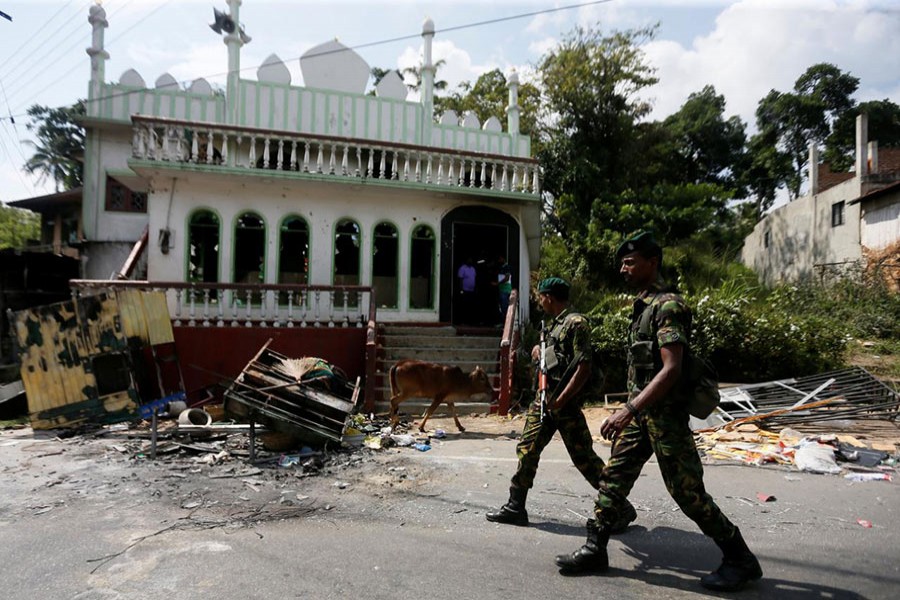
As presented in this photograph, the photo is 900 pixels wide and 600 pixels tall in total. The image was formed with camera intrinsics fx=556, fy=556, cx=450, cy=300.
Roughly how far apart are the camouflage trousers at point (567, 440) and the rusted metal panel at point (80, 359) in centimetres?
658

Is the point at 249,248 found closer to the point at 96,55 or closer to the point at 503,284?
the point at 503,284

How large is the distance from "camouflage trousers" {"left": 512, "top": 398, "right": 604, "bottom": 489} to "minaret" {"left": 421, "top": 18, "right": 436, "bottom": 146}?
11320mm

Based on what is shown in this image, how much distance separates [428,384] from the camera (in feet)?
25.2

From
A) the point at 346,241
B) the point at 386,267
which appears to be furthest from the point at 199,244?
the point at 386,267

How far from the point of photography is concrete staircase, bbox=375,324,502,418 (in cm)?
954

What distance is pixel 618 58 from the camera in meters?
22.2

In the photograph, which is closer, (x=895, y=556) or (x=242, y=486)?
(x=895, y=556)

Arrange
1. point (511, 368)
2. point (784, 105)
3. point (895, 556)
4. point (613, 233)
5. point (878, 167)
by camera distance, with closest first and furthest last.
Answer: point (895, 556) → point (511, 368) → point (613, 233) → point (878, 167) → point (784, 105)

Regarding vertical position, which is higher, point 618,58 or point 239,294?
point 618,58

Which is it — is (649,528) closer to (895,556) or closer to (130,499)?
(895,556)

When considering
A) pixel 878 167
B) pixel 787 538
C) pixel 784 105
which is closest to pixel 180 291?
pixel 787 538

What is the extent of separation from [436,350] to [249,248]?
5023 millimetres

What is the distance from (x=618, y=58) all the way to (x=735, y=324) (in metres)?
15.8

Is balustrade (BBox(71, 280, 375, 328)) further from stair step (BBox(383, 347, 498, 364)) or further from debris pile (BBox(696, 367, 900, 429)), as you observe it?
debris pile (BBox(696, 367, 900, 429))
